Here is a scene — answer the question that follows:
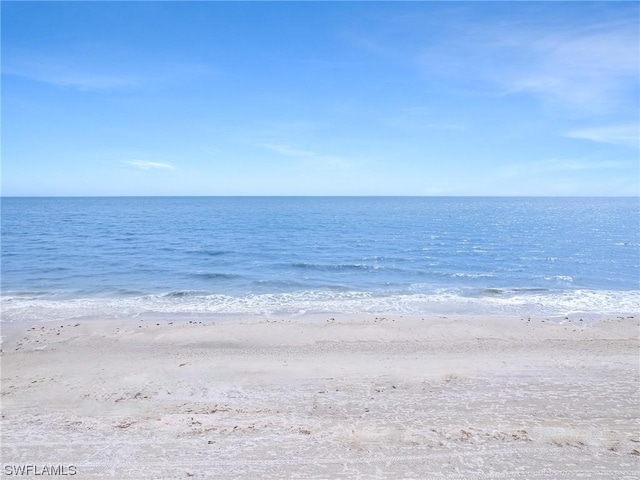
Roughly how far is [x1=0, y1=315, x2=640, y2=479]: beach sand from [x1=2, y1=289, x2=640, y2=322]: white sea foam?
103 inches

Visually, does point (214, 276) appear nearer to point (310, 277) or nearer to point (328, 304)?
point (310, 277)

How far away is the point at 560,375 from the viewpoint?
10031 mm

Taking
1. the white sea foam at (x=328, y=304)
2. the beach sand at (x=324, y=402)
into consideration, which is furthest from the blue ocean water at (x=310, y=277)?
the beach sand at (x=324, y=402)

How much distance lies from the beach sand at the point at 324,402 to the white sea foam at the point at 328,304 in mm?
2623

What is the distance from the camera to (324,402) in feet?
28.6

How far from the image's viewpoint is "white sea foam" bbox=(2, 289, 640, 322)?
1691cm

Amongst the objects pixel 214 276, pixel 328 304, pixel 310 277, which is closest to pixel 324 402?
pixel 328 304

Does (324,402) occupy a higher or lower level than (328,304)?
higher

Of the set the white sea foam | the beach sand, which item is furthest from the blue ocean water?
the beach sand

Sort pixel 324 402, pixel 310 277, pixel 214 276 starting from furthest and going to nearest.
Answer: pixel 310 277
pixel 214 276
pixel 324 402

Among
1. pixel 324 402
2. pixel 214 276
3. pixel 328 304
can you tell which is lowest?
pixel 328 304

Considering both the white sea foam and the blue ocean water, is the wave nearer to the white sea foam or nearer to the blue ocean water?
the blue ocean water

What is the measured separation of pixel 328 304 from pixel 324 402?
31.8 feet

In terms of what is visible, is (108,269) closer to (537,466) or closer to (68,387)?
(68,387)
